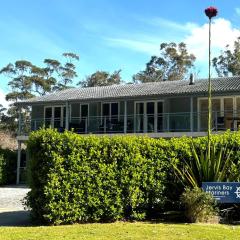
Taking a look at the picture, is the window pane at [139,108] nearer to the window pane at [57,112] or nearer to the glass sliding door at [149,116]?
the glass sliding door at [149,116]

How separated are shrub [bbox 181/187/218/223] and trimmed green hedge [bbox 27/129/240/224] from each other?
777 millimetres

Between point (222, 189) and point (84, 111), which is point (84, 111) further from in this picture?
point (222, 189)

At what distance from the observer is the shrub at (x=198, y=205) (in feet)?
38.8

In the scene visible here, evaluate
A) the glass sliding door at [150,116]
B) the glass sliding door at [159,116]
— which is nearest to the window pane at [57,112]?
the glass sliding door at [150,116]

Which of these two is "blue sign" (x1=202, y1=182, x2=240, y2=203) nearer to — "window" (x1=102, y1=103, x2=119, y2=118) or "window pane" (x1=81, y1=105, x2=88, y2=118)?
"window" (x1=102, y1=103, x2=119, y2=118)

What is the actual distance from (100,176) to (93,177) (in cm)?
16

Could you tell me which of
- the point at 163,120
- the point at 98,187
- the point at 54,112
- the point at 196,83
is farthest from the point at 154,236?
the point at 54,112

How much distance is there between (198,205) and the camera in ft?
38.9

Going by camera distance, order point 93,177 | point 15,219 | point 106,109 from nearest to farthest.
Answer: point 93,177 < point 15,219 < point 106,109

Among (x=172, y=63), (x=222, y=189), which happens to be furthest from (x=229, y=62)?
(x=222, y=189)

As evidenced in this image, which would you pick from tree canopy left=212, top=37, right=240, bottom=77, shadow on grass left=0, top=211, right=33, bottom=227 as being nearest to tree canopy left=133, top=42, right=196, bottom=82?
tree canopy left=212, top=37, right=240, bottom=77

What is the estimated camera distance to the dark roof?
28.2m

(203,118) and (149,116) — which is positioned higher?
(149,116)

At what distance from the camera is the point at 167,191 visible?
12750mm
